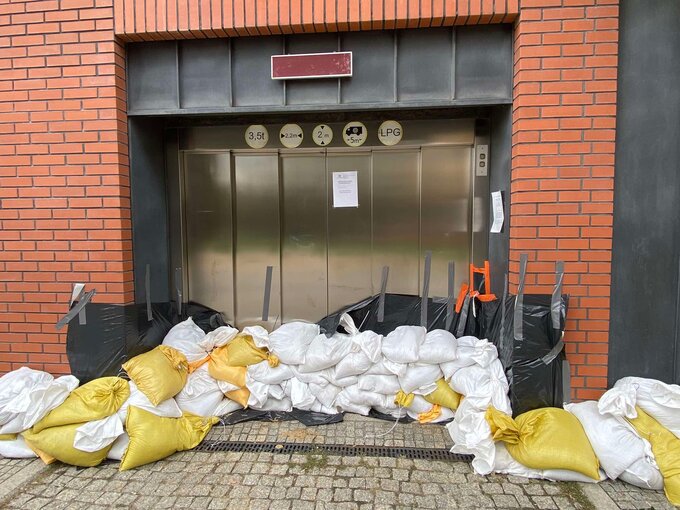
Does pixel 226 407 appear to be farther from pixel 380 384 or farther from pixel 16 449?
pixel 16 449

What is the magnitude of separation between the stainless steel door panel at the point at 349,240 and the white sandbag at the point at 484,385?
4.59 ft

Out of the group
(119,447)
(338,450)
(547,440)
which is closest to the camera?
(547,440)

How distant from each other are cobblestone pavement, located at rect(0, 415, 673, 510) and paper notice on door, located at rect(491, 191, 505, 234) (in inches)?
75.8

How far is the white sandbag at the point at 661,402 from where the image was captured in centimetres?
274

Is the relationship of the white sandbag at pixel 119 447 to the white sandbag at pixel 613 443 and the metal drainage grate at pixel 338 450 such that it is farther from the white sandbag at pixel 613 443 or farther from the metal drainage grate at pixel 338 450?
the white sandbag at pixel 613 443

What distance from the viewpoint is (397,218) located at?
427 cm

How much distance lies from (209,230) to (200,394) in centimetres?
177

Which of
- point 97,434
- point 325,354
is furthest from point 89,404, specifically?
point 325,354

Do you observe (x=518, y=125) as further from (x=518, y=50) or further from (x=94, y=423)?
(x=94, y=423)

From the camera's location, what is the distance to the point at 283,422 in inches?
139

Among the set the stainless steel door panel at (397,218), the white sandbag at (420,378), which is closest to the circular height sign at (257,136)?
the stainless steel door panel at (397,218)

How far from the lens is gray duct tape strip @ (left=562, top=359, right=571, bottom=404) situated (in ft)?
10.6

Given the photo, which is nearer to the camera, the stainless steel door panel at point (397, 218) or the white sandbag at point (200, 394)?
the white sandbag at point (200, 394)

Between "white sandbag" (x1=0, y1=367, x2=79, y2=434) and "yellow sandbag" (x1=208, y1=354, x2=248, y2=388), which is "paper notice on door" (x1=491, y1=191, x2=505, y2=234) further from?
"white sandbag" (x1=0, y1=367, x2=79, y2=434)
